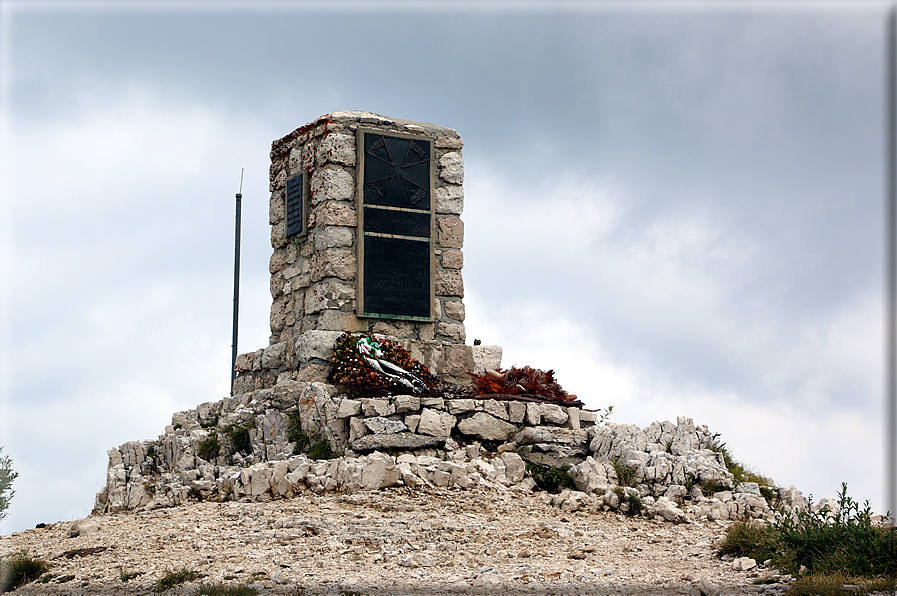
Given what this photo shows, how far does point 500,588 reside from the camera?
824cm

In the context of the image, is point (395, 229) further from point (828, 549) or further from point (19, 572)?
point (828, 549)

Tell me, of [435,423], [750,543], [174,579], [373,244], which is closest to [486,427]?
[435,423]

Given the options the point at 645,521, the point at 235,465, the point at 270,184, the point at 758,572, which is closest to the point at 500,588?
the point at 758,572

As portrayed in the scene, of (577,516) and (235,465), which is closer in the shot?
(577,516)

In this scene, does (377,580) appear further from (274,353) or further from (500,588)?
(274,353)

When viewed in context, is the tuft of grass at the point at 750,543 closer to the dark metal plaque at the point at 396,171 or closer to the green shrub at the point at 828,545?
the green shrub at the point at 828,545

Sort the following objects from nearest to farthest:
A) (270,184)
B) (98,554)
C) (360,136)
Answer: (98,554) → (360,136) → (270,184)

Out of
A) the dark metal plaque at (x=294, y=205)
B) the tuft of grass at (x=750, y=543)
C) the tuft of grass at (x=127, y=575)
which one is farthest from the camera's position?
the dark metal plaque at (x=294, y=205)

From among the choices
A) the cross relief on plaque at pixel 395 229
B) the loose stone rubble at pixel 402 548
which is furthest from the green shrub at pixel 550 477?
the cross relief on plaque at pixel 395 229

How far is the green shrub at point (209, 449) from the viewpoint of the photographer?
1289 centimetres

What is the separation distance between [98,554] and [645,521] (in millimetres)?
5779

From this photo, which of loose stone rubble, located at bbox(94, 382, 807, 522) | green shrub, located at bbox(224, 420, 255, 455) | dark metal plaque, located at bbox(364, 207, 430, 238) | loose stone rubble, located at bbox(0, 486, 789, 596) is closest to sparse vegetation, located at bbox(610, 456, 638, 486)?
loose stone rubble, located at bbox(94, 382, 807, 522)

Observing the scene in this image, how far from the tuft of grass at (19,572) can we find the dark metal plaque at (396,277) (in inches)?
210

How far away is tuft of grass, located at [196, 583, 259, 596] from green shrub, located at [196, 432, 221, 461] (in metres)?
4.55
